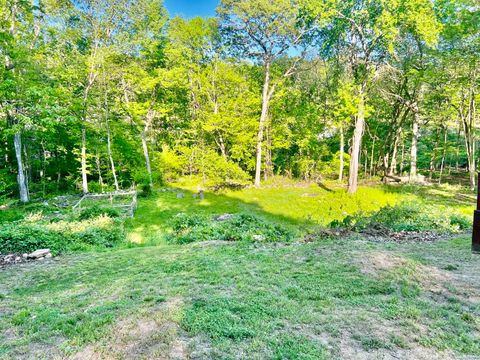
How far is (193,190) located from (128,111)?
237 inches

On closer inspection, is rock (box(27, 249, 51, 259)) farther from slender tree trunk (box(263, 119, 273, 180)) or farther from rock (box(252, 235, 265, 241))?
slender tree trunk (box(263, 119, 273, 180))

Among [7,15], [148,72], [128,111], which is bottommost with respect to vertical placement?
[128,111]

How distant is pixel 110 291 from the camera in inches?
149

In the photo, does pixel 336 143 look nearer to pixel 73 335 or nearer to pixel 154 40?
pixel 154 40

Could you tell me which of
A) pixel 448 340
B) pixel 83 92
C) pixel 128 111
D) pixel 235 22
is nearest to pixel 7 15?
pixel 83 92

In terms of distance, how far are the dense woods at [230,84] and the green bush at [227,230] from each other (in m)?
7.82

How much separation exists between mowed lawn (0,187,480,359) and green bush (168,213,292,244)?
1.03 metres

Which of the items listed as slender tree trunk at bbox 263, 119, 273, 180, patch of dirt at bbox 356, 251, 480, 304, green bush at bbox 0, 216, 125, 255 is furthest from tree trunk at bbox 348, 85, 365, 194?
green bush at bbox 0, 216, 125, 255

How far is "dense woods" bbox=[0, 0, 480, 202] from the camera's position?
13.5m

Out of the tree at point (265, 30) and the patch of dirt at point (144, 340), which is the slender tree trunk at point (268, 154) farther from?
the patch of dirt at point (144, 340)

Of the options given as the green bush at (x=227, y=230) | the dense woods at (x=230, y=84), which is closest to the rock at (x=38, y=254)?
the green bush at (x=227, y=230)

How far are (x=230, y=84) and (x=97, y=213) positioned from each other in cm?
1314

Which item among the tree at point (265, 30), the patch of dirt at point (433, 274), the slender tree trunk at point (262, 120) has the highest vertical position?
the tree at point (265, 30)

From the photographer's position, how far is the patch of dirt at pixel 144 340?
7.72 ft
